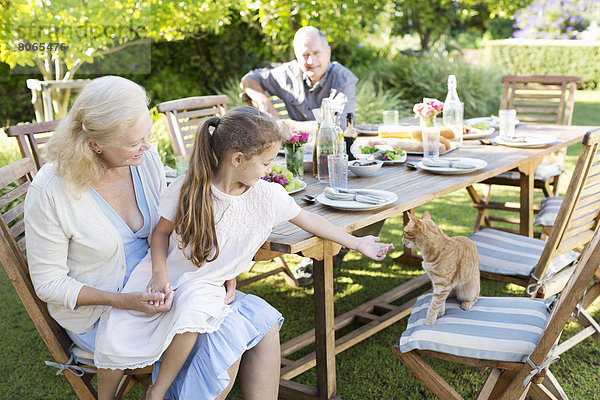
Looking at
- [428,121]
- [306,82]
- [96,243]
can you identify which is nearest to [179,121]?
[306,82]

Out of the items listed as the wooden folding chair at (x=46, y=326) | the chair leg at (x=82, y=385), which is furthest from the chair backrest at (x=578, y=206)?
the chair leg at (x=82, y=385)

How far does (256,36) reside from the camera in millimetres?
8828

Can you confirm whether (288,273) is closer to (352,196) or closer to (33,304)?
(352,196)

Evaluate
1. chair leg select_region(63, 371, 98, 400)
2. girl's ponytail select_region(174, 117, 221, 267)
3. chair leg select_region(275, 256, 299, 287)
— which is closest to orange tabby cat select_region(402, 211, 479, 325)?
girl's ponytail select_region(174, 117, 221, 267)

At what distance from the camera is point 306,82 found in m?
4.22

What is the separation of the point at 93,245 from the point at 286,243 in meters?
0.65

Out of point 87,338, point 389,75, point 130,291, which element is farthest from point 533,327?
point 389,75

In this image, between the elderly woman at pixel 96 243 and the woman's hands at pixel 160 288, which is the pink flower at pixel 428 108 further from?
the woman's hands at pixel 160 288

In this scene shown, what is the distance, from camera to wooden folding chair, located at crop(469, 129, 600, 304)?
244 cm

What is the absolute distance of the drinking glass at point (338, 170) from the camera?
2471 millimetres

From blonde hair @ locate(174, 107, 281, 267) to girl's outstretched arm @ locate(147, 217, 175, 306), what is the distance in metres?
0.07

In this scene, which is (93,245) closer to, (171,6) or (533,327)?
(533,327)

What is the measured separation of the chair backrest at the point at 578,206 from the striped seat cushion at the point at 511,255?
9 cm

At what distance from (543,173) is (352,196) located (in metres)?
2.25
